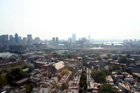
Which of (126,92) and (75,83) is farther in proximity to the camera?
(75,83)

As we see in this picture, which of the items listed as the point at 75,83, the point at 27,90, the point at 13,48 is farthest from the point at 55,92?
the point at 13,48

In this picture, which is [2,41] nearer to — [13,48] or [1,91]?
[13,48]

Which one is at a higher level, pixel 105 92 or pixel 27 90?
pixel 105 92

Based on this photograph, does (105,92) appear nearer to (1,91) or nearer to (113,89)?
(113,89)

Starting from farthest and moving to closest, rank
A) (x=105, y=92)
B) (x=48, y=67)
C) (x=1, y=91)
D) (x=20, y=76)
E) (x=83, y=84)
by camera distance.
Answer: (x=48, y=67) < (x=20, y=76) < (x=83, y=84) < (x=1, y=91) < (x=105, y=92)

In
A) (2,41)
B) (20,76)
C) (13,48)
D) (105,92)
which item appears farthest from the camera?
(2,41)

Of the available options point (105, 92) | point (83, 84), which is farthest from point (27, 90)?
point (105, 92)

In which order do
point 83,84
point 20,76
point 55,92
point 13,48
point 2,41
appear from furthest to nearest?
point 2,41
point 13,48
point 20,76
point 83,84
point 55,92

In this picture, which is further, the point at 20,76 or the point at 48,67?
the point at 48,67

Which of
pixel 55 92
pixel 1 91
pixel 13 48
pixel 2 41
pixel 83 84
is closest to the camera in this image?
pixel 55 92
